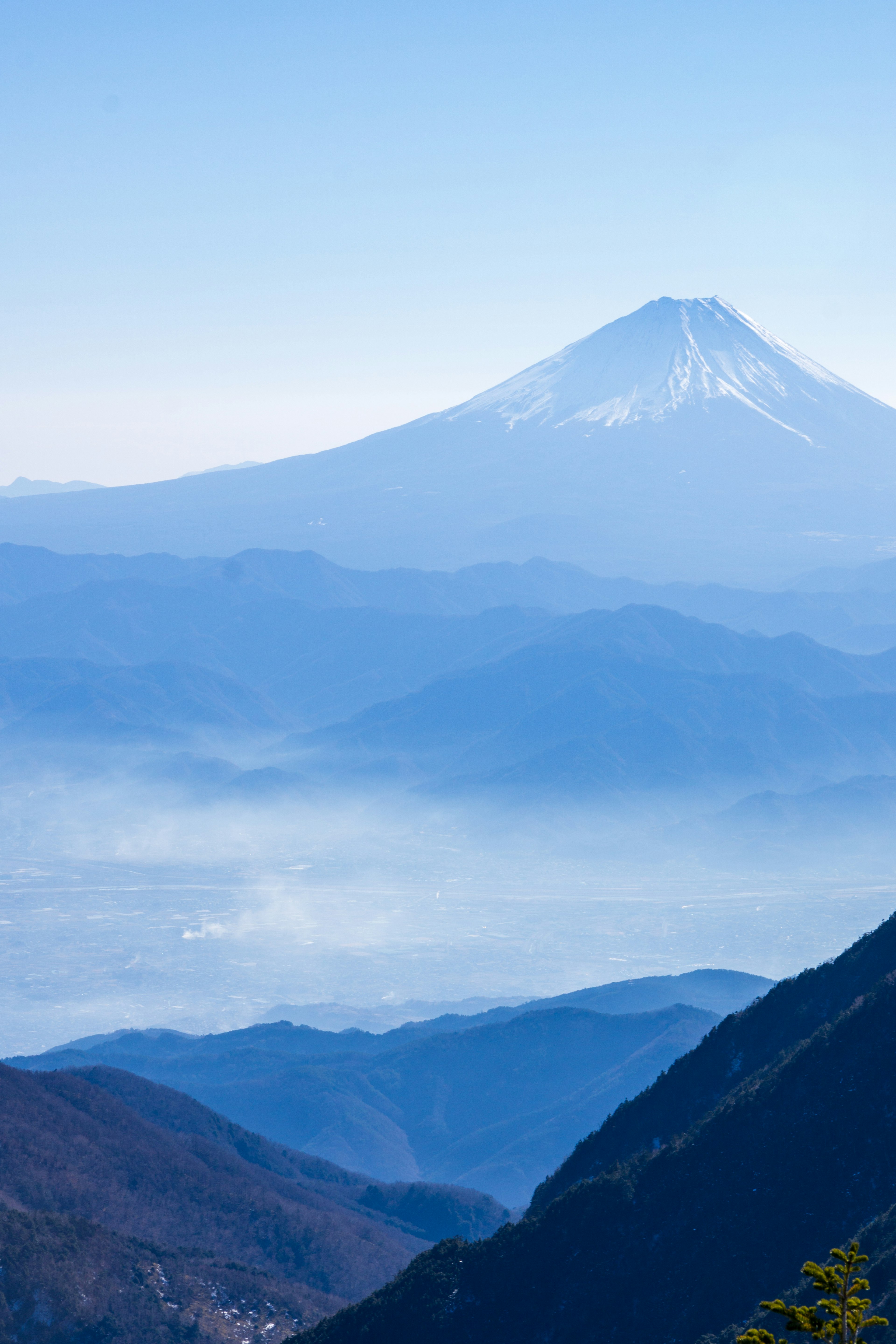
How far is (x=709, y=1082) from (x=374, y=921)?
116 meters

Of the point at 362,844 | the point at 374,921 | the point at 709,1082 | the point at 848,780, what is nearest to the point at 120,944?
the point at 374,921

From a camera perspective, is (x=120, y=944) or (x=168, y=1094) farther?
(x=120, y=944)

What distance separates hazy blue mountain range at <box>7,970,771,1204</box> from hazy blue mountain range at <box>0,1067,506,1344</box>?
510 inches

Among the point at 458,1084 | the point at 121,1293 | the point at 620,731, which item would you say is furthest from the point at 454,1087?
the point at 620,731

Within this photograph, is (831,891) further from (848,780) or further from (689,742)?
(689,742)

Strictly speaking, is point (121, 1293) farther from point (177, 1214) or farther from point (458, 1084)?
point (458, 1084)

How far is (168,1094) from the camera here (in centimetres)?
5362

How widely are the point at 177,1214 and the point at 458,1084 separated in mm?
34250

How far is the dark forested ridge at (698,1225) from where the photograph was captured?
79.7ft

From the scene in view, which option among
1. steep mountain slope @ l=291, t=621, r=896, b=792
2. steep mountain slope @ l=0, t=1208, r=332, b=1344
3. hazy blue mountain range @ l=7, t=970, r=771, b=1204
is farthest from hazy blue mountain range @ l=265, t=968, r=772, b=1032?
steep mountain slope @ l=291, t=621, r=896, b=792

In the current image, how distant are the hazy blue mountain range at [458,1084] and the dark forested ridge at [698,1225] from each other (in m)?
33.9

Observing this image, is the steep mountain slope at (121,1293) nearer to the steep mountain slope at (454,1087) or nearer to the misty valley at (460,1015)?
the misty valley at (460,1015)

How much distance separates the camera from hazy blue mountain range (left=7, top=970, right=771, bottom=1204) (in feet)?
216

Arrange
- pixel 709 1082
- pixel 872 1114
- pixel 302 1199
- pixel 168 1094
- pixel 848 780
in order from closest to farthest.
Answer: pixel 872 1114, pixel 709 1082, pixel 302 1199, pixel 168 1094, pixel 848 780
